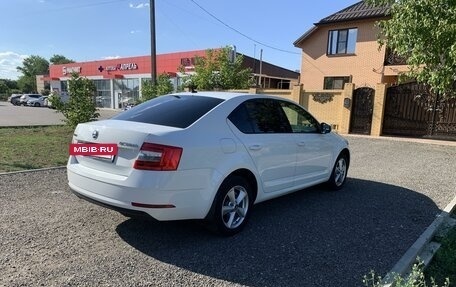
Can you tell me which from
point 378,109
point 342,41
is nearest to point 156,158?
point 378,109

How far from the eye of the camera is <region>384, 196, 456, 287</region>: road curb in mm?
3392

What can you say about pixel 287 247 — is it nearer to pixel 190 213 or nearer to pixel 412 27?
pixel 190 213

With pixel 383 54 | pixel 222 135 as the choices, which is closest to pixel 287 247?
pixel 222 135

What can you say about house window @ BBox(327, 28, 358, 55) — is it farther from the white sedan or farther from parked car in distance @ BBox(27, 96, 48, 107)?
parked car in distance @ BBox(27, 96, 48, 107)

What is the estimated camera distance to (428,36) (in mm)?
6109

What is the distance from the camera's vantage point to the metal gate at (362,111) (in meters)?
16.0

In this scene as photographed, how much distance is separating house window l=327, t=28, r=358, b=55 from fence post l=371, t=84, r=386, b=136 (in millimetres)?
7701

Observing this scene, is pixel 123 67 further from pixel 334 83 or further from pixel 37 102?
pixel 334 83

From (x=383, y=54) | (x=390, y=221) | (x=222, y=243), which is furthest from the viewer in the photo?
(x=383, y=54)

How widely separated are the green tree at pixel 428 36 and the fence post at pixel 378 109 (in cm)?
907

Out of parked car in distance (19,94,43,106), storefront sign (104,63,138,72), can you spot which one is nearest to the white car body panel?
storefront sign (104,63,138,72)

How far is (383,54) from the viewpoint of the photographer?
69.1 ft

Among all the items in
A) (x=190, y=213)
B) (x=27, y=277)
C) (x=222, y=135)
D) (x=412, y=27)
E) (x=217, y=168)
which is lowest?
(x=27, y=277)

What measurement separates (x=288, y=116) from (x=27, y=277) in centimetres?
368
